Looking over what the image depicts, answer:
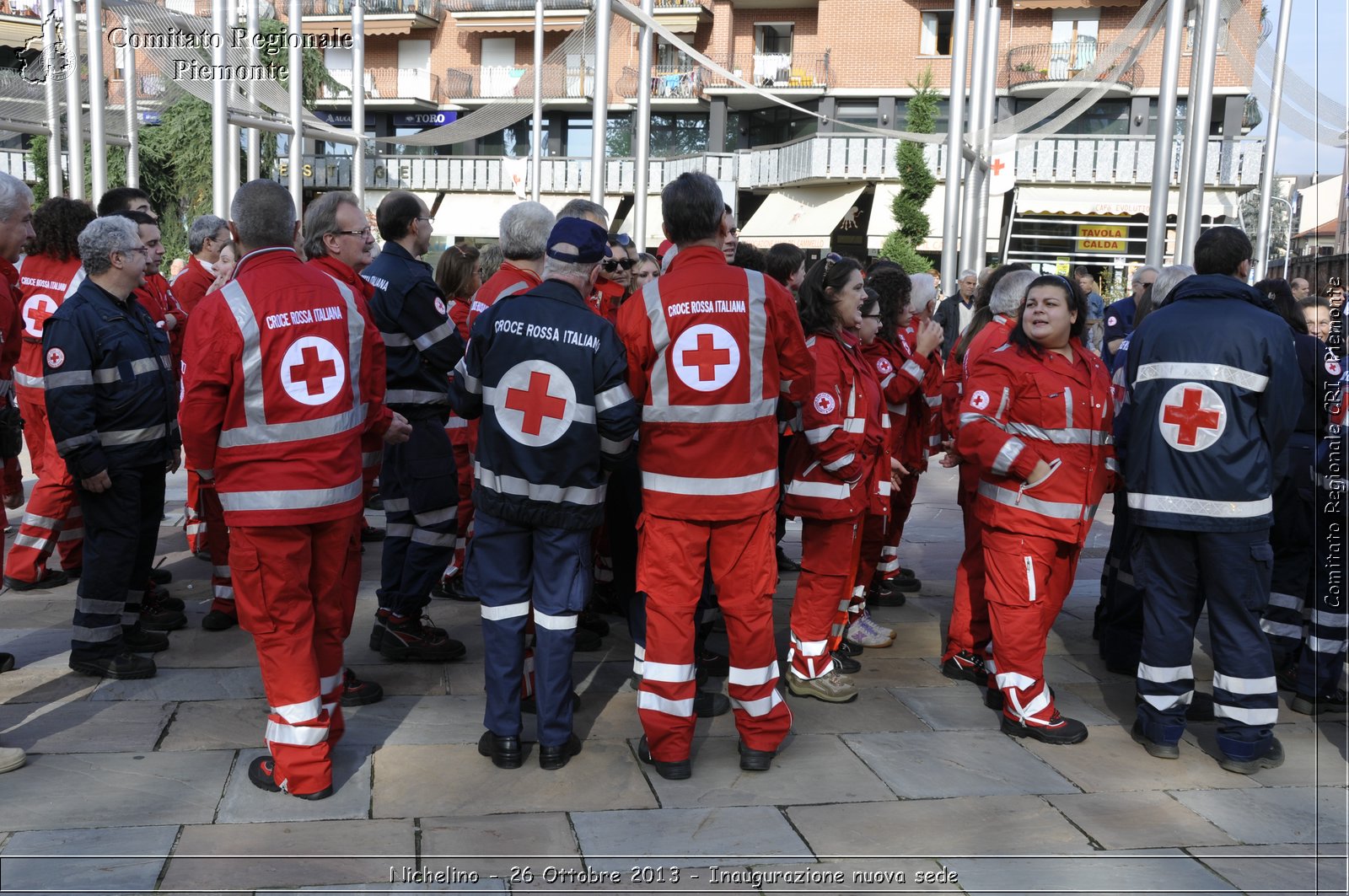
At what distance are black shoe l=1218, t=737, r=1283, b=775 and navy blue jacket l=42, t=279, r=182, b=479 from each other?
4728mm

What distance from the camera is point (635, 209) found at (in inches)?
530

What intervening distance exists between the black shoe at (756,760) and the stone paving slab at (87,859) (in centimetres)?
198

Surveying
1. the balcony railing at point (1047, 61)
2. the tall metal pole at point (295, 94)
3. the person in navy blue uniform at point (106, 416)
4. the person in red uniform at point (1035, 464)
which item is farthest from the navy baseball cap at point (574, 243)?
the balcony railing at point (1047, 61)

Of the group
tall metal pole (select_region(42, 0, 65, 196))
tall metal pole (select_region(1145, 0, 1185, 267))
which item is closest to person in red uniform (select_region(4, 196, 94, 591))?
Result: tall metal pole (select_region(42, 0, 65, 196))

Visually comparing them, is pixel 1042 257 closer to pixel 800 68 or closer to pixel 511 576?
pixel 800 68

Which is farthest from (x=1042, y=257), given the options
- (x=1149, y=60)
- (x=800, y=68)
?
(x=800, y=68)

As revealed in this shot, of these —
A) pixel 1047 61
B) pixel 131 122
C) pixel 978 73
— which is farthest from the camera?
pixel 1047 61

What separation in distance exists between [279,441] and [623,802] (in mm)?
1722

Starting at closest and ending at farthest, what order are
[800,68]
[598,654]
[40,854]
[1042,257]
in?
[40,854] → [598,654] → [1042,257] → [800,68]

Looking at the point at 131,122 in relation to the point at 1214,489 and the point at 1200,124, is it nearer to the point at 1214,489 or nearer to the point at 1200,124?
the point at 1200,124

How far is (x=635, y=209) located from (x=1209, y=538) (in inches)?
378

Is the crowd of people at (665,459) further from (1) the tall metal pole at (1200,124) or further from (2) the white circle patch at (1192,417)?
(1) the tall metal pole at (1200,124)

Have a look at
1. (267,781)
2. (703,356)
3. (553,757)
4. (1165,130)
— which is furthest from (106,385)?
(1165,130)

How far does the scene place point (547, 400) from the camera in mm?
4262
